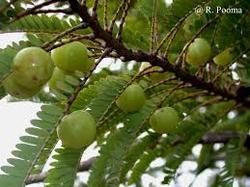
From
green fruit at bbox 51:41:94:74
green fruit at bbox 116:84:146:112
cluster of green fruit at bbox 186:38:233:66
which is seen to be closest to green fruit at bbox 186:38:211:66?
cluster of green fruit at bbox 186:38:233:66

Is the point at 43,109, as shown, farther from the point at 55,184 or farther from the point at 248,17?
the point at 248,17

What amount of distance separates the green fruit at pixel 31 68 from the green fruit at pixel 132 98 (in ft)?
1.37

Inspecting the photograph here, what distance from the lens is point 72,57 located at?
139 cm

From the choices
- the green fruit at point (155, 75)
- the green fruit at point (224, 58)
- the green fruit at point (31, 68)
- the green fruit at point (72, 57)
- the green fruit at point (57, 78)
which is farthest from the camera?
the green fruit at point (224, 58)

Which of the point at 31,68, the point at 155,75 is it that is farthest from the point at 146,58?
the point at 31,68

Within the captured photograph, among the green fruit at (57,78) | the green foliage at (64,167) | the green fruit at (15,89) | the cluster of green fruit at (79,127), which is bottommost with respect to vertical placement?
the green foliage at (64,167)

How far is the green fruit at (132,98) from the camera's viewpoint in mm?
1597

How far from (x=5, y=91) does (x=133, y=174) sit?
3.09ft

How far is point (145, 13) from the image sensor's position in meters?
1.79

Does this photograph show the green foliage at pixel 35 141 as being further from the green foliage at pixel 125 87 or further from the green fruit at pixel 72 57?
the green fruit at pixel 72 57

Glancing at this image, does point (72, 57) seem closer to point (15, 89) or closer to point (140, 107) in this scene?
point (15, 89)

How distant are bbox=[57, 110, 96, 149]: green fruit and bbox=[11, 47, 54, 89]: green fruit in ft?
0.68

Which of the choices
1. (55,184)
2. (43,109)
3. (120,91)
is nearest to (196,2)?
(120,91)

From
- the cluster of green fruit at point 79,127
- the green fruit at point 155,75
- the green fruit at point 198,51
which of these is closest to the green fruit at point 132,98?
the cluster of green fruit at point 79,127
